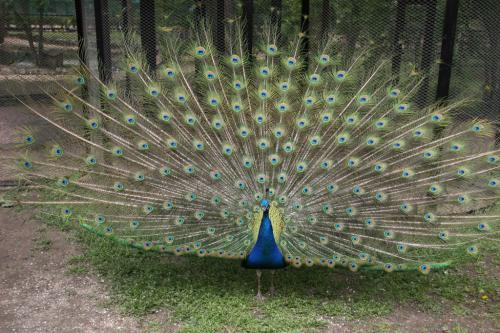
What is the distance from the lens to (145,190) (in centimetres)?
361

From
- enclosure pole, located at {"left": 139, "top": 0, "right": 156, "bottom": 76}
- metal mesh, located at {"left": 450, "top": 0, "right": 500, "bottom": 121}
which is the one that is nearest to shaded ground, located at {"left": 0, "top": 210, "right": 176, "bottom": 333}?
enclosure pole, located at {"left": 139, "top": 0, "right": 156, "bottom": 76}

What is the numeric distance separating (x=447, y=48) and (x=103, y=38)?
11.9 ft

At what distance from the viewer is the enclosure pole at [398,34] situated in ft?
15.6

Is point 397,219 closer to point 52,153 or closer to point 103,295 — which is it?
point 103,295

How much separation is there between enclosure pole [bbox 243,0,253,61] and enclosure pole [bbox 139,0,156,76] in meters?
0.98

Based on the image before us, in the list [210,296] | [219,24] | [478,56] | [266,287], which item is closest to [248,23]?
[219,24]

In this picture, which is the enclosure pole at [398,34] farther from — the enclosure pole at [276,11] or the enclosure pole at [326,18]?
the enclosure pole at [276,11]

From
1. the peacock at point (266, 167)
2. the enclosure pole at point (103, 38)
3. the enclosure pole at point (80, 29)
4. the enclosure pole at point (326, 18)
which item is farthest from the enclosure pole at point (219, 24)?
the enclosure pole at point (80, 29)

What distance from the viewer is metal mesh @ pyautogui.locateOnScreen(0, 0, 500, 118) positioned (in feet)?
15.6

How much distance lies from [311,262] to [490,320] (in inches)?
53.0

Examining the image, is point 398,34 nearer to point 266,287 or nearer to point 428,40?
point 428,40

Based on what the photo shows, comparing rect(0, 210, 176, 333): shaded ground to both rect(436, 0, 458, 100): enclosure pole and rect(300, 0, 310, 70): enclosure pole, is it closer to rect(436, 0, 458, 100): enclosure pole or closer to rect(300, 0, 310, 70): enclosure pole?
rect(300, 0, 310, 70): enclosure pole

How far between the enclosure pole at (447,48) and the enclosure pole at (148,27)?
9.68 ft

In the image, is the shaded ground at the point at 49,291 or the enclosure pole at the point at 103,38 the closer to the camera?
the shaded ground at the point at 49,291
